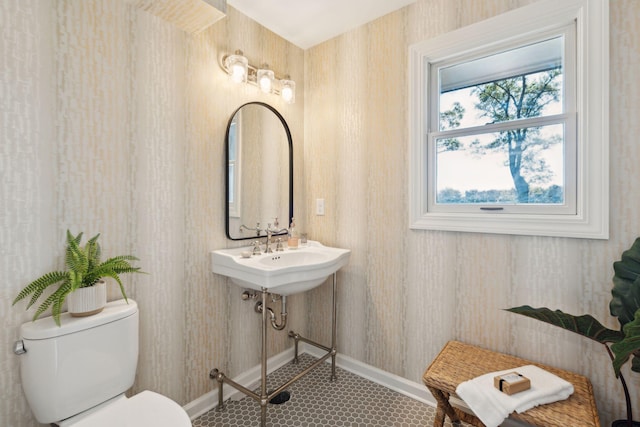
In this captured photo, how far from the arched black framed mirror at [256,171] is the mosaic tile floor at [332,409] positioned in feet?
3.24

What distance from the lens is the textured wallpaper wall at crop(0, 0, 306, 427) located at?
43.7 inches

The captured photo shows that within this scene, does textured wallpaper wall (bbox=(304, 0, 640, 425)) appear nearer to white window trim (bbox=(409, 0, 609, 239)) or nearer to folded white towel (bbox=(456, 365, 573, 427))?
white window trim (bbox=(409, 0, 609, 239))

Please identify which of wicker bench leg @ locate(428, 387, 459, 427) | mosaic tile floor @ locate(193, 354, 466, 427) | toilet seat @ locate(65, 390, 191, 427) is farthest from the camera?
Result: mosaic tile floor @ locate(193, 354, 466, 427)

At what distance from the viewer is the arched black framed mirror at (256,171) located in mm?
1849

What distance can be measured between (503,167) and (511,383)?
103 centimetres

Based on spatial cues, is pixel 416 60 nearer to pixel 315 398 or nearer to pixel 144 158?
pixel 144 158

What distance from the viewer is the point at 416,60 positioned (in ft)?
5.90

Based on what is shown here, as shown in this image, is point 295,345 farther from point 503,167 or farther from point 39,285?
point 503,167

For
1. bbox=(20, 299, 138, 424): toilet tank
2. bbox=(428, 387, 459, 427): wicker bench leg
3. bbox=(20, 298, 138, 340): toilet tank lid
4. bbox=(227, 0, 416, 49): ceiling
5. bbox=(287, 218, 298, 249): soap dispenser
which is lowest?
bbox=(428, 387, 459, 427): wicker bench leg

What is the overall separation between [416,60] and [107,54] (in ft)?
5.22

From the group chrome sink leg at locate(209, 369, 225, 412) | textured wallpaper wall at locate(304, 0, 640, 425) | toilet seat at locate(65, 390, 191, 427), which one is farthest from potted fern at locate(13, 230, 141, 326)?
textured wallpaper wall at locate(304, 0, 640, 425)

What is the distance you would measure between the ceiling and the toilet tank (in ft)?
6.02

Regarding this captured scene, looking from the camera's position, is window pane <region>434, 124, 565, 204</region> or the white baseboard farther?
the white baseboard

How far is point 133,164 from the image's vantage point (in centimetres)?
142
